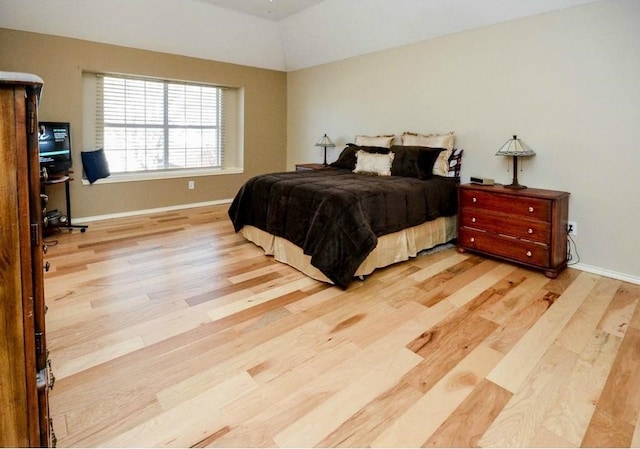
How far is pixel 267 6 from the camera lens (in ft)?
15.3

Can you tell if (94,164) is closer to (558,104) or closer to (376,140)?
(376,140)

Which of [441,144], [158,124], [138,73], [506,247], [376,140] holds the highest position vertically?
[138,73]

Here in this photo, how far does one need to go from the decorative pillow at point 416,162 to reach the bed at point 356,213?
0.03 feet

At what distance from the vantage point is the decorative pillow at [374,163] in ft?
13.5

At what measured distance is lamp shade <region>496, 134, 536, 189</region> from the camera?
3309mm

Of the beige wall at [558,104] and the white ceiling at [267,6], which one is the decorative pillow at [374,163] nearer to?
the beige wall at [558,104]

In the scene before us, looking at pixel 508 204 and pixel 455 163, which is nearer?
pixel 508 204

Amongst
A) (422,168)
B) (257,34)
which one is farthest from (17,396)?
(257,34)

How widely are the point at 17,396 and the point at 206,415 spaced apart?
75 cm

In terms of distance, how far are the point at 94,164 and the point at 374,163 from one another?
339 centimetres

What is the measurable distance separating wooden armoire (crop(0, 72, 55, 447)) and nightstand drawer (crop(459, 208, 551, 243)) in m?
3.26

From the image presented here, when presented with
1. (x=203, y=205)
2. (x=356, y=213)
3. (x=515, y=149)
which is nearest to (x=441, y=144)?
(x=515, y=149)

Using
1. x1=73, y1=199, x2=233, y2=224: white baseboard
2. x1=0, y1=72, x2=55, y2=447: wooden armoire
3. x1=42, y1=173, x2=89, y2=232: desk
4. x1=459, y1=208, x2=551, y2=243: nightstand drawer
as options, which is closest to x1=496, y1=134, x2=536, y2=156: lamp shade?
x1=459, y1=208, x2=551, y2=243: nightstand drawer

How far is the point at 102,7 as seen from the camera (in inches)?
162
